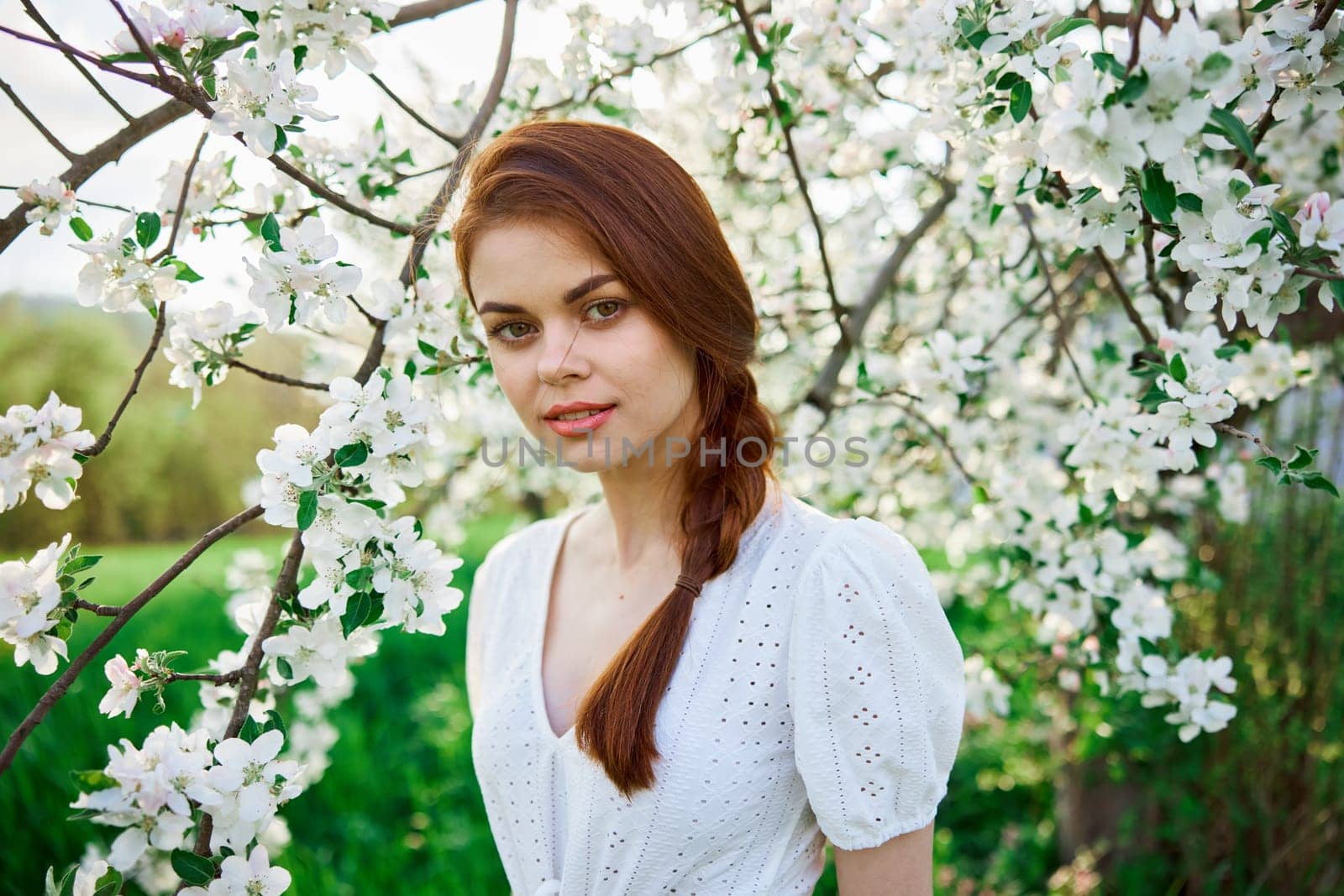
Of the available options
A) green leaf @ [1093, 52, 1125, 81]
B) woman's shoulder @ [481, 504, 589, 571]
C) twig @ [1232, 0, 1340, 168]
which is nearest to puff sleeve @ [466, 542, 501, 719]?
woman's shoulder @ [481, 504, 589, 571]

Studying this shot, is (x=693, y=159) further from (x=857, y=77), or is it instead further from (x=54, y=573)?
(x=54, y=573)

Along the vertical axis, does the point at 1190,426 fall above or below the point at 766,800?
above

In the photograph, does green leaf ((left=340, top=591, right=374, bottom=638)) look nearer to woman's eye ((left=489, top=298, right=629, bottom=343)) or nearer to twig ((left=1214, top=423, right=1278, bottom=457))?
woman's eye ((left=489, top=298, right=629, bottom=343))

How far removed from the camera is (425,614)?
3.44 ft

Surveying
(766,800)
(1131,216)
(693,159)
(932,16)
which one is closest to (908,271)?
(693,159)

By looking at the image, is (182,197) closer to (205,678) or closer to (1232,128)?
(205,678)

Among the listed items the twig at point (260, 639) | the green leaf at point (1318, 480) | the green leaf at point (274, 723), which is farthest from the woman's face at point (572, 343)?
the green leaf at point (1318, 480)

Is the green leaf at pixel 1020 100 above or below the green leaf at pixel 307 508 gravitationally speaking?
above

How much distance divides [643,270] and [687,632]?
0.50 m

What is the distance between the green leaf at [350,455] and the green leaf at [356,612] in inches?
6.0

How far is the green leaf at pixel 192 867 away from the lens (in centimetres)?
88

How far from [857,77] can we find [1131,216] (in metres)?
1.13

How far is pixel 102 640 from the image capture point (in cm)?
92

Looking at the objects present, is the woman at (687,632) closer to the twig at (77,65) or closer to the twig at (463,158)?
the twig at (463,158)
